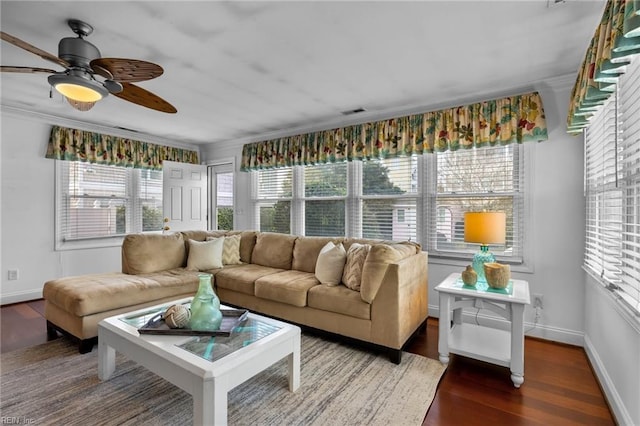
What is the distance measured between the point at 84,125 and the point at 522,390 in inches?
226

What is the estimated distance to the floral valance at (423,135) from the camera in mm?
2994

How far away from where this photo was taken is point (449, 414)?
1.87 m

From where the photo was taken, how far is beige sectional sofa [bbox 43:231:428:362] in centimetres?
253

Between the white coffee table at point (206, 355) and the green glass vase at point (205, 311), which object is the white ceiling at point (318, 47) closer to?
the green glass vase at point (205, 311)

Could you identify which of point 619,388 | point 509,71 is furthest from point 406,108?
point 619,388

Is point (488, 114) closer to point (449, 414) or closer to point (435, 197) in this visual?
point (435, 197)

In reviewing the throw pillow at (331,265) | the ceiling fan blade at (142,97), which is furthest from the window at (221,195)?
the ceiling fan blade at (142,97)

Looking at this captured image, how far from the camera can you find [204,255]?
3.74 m

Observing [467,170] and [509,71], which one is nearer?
[509,71]

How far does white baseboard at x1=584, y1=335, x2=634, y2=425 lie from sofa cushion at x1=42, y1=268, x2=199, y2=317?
344cm

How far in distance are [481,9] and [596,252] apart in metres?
2.02

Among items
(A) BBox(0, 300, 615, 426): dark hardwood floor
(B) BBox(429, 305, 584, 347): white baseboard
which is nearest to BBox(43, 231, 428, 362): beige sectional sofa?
(A) BBox(0, 300, 615, 426): dark hardwood floor

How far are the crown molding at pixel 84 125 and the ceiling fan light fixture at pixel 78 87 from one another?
276cm

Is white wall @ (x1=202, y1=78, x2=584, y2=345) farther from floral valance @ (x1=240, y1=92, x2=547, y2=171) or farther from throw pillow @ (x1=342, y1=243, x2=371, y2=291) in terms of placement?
throw pillow @ (x1=342, y1=243, x2=371, y2=291)
